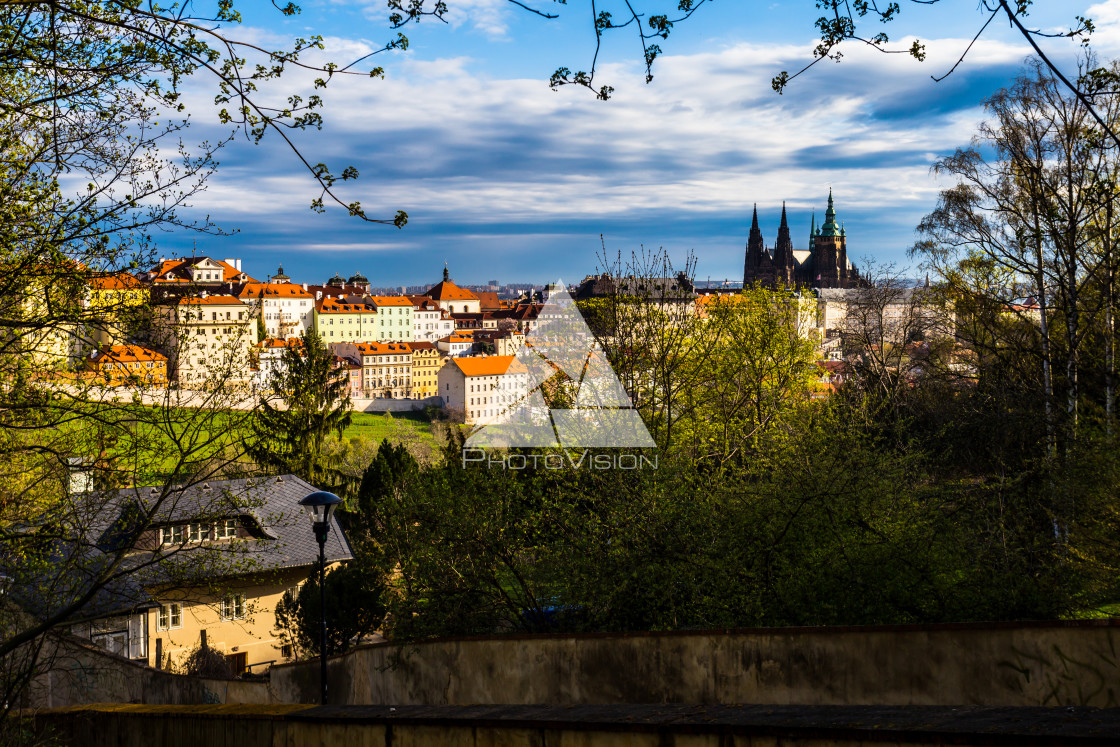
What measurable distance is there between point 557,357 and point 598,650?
10577 millimetres

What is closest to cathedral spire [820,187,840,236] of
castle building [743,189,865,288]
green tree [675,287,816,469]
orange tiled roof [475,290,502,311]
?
castle building [743,189,865,288]

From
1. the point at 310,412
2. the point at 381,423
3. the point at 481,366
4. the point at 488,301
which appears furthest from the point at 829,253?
the point at 310,412

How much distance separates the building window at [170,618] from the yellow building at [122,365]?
45.9 feet

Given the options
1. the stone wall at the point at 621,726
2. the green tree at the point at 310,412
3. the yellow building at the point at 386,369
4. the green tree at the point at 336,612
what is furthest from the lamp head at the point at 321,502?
the yellow building at the point at 386,369

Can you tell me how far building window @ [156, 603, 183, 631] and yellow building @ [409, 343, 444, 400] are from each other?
3871 inches

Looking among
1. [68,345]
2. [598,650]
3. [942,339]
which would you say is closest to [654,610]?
[598,650]

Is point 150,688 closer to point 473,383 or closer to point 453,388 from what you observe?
point 473,383

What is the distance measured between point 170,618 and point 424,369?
335 ft

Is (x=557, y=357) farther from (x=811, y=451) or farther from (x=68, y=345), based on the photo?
(x=68, y=345)

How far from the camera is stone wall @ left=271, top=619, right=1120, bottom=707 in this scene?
20.1 feet

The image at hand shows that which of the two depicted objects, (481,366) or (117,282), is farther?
(481,366)

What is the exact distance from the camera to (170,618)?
21469 mm

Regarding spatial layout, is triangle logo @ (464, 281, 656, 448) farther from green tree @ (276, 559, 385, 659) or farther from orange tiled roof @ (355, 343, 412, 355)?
orange tiled roof @ (355, 343, 412, 355)

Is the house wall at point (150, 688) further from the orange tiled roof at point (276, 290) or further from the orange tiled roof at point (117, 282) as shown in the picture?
the orange tiled roof at point (276, 290)
